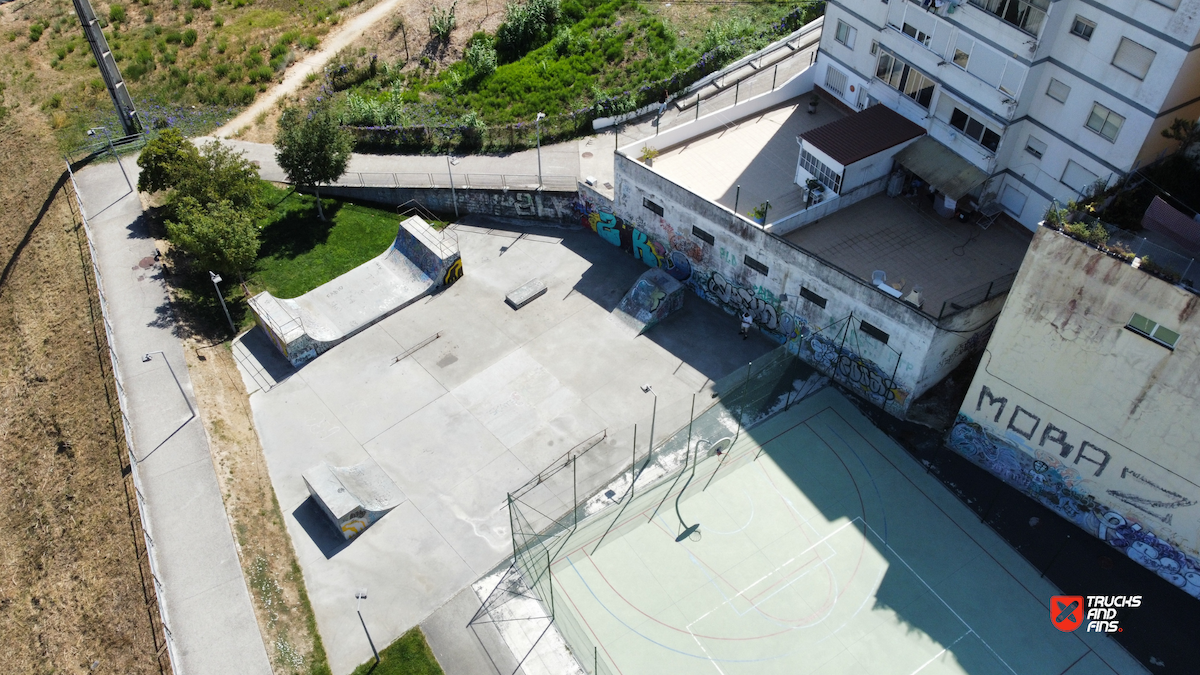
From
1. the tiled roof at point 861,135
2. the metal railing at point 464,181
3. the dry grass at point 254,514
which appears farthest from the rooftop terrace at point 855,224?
the dry grass at point 254,514

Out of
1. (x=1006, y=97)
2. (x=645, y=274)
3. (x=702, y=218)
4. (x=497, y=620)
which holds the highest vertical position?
(x=1006, y=97)

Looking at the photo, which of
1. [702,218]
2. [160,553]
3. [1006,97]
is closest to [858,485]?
[702,218]

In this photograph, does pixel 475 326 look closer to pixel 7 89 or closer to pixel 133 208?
pixel 133 208

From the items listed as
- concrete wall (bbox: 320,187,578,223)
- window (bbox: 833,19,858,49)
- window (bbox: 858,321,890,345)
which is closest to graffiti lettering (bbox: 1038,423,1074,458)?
window (bbox: 858,321,890,345)

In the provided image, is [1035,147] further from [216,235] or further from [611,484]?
[216,235]

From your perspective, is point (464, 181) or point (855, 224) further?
point (464, 181)

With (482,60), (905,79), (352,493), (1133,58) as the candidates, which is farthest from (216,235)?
→ (1133,58)

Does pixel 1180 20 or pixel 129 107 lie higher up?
pixel 1180 20
